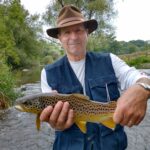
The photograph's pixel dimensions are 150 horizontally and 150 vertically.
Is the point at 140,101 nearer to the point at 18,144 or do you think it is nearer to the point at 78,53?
the point at 78,53

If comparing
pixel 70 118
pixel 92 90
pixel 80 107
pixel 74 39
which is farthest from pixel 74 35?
pixel 70 118

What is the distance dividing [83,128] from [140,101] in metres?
0.90

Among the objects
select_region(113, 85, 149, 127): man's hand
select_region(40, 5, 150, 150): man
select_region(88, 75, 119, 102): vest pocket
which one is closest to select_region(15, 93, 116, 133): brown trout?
select_region(40, 5, 150, 150): man

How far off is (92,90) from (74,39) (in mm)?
548

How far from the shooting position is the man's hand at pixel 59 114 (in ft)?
10.7

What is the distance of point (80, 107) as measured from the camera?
3.44 meters

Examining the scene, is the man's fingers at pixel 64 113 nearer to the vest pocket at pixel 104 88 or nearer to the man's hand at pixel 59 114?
the man's hand at pixel 59 114

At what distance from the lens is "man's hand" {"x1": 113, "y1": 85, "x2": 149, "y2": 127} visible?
2.74 meters

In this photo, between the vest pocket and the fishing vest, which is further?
the vest pocket

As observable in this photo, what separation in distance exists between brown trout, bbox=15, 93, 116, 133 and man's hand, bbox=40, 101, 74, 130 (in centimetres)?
7

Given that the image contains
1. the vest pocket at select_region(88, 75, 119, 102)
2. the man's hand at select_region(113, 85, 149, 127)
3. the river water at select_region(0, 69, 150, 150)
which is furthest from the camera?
the river water at select_region(0, 69, 150, 150)

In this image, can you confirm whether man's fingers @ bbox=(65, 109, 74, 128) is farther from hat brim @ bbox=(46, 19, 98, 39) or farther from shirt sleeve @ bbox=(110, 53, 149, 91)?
hat brim @ bbox=(46, 19, 98, 39)

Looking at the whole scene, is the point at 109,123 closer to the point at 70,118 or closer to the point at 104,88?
the point at 70,118

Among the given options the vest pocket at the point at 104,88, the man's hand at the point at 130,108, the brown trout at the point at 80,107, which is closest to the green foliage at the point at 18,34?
the vest pocket at the point at 104,88
